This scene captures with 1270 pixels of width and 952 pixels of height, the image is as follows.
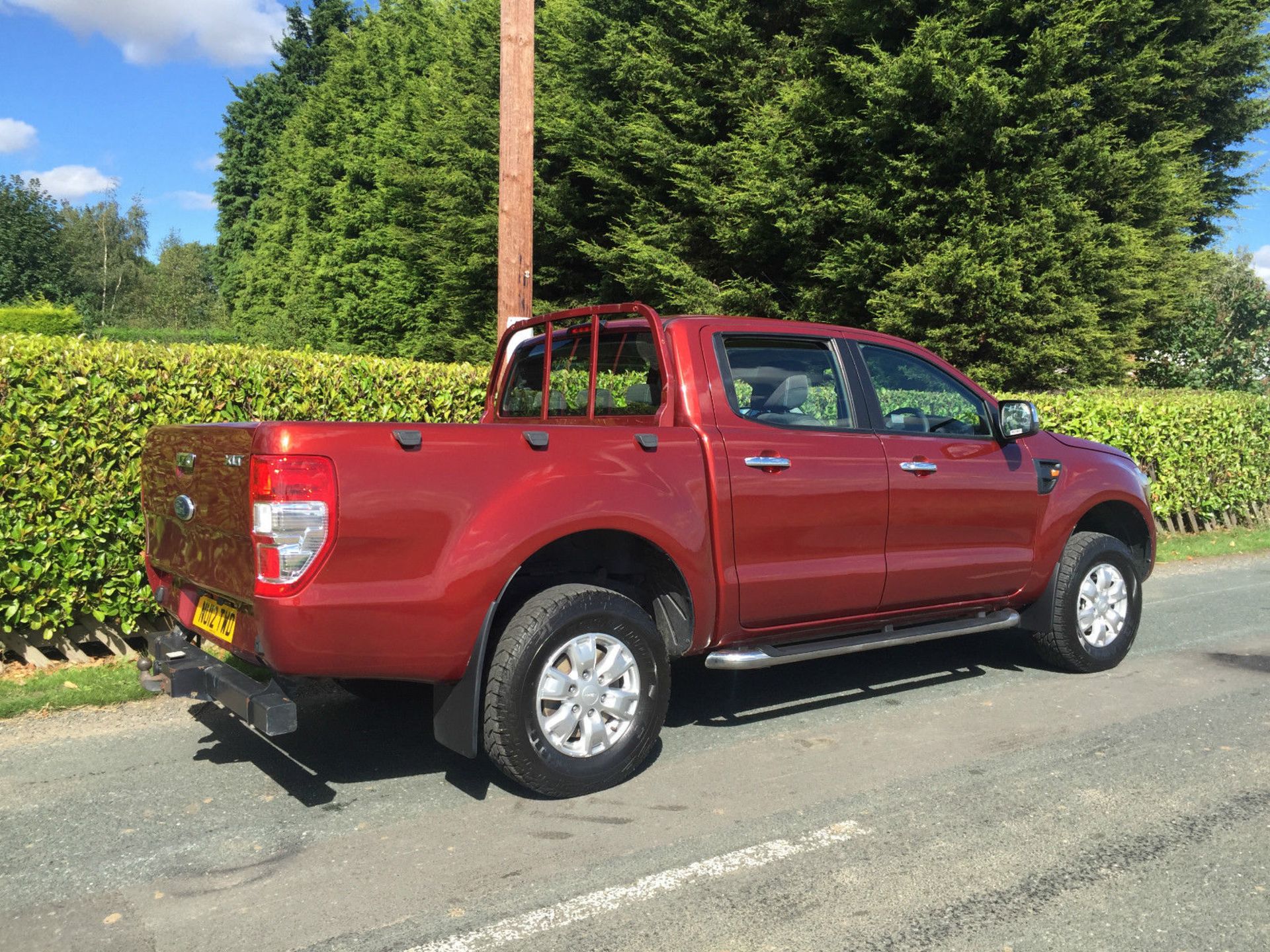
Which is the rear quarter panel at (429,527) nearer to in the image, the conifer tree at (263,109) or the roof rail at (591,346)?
the roof rail at (591,346)

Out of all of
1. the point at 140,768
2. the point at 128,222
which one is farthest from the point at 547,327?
the point at 128,222

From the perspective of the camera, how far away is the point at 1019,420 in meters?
5.72

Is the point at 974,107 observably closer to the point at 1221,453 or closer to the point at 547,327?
the point at 1221,453

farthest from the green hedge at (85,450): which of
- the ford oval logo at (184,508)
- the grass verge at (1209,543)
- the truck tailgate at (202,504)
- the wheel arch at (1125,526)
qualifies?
the grass verge at (1209,543)

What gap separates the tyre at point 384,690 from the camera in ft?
16.6

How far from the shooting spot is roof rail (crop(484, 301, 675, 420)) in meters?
4.76

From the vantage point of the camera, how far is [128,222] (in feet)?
297

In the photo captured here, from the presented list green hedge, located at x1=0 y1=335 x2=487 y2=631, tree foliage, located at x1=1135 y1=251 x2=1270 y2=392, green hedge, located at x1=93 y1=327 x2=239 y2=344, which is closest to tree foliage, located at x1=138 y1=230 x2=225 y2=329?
green hedge, located at x1=93 y1=327 x2=239 y2=344

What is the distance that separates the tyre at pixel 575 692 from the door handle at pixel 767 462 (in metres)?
0.85

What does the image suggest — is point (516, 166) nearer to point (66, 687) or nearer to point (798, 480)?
point (798, 480)

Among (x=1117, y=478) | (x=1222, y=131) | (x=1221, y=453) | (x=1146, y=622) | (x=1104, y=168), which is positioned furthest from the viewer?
(x=1222, y=131)

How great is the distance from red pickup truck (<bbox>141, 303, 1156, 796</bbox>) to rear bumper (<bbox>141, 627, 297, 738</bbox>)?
0.5 inches

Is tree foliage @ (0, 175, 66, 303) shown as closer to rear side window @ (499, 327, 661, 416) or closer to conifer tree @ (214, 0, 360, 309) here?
conifer tree @ (214, 0, 360, 309)

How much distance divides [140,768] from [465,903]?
2.01 m
